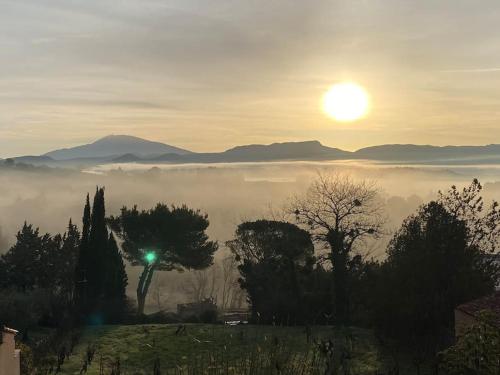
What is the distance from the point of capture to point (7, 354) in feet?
66.2

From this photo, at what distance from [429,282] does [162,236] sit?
2759 centimetres

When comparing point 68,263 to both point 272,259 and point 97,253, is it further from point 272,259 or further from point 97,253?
point 272,259

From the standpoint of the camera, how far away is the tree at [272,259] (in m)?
45.7

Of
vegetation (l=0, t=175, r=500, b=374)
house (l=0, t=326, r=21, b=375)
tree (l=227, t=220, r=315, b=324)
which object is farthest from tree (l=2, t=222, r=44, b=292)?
house (l=0, t=326, r=21, b=375)

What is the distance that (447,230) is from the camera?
34.7 meters

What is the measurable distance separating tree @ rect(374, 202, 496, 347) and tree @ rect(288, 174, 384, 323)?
6615 millimetres

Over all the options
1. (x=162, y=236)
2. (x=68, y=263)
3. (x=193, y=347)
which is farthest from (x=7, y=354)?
(x=162, y=236)

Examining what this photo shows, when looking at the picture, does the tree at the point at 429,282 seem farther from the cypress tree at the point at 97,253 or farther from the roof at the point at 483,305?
the cypress tree at the point at 97,253

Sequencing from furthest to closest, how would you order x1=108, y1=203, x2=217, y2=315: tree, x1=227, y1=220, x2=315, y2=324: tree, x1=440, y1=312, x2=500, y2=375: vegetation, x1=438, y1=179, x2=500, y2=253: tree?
x1=108, y1=203, x2=217, y2=315: tree, x1=227, y1=220, x2=315, y2=324: tree, x1=438, y1=179, x2=500, y2=253: tree, x1=440, y1=312, x2=500, y2=375: vegetation

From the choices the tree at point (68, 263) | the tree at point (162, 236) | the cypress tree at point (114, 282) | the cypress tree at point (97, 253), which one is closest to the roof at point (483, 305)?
the cypress tree at point (114, 282)

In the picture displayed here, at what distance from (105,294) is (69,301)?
3.57 meters

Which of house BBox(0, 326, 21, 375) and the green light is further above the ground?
house BBox(0, 326, 21, 375)

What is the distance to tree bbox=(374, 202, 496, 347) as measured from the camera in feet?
103

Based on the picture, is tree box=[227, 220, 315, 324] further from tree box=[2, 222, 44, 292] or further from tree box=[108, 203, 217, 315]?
tree box=[2, 222, 44, 292]
